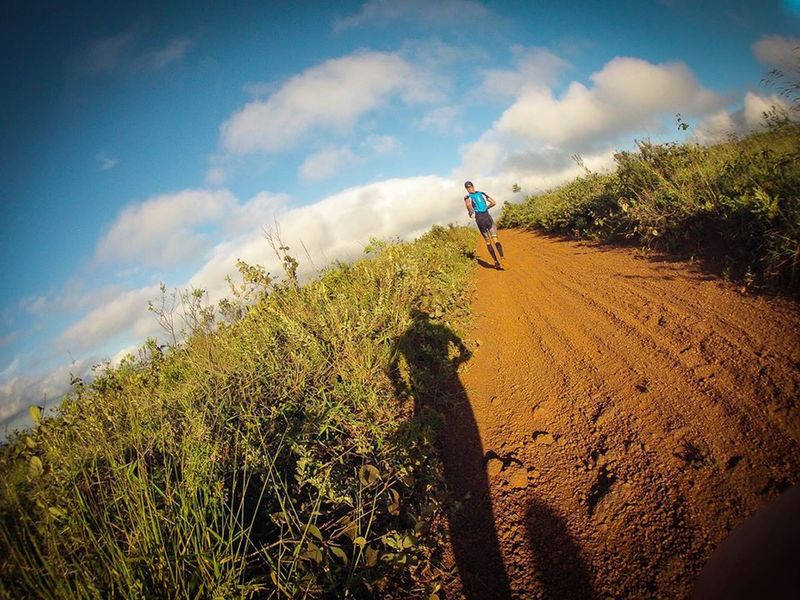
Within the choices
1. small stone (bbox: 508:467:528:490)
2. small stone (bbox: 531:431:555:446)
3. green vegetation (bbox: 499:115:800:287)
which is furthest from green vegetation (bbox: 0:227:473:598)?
green vegetation (bbox: 499:115:800:287)

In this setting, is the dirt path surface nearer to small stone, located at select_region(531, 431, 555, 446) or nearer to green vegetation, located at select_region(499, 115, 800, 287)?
small stone, located at select_region(531, 431, 555, 446)

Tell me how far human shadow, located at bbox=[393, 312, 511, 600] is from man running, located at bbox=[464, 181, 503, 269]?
4385mm

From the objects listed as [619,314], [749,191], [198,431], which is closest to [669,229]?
[749,191]

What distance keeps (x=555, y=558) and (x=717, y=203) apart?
5872mm

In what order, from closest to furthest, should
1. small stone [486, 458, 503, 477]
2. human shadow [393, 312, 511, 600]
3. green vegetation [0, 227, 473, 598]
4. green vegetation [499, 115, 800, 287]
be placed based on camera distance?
green vegetation [0, 227, 473, 598]
human shadow [393, 312, 511, 600]
small stone [486, 458, 503, 477]
green vegetation [499, 115, 800, 287]

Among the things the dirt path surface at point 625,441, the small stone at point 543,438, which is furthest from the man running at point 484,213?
the small stone at point 543,438

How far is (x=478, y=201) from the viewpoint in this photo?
29.9 feet

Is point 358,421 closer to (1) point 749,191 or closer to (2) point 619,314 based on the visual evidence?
(2) point 619,314

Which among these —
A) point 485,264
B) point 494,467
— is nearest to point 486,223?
point 485,264

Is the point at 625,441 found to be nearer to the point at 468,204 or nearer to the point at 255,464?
the point at 255,464

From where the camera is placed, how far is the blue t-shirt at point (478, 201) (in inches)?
356

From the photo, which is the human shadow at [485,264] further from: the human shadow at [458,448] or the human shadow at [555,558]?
the human shadow at [555,558]

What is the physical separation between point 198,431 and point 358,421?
1459 mm

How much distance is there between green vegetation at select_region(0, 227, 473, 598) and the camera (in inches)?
77.3
